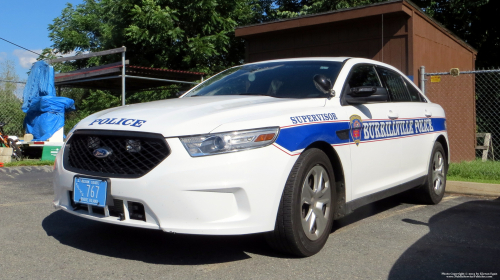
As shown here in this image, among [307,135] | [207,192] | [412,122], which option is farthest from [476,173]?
[207,192]

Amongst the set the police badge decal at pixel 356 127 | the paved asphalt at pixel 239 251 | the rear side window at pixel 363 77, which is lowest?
the paved asphalt at pixel 239 251

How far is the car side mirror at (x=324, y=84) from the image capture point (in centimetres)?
408

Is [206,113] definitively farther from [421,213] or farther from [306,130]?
[421,213]

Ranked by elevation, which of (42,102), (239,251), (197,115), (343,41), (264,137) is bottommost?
(239,251)

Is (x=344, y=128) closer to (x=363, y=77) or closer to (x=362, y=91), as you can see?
(x=362, y=91)

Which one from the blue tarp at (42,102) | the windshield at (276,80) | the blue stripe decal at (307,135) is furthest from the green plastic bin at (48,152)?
the blue stripe decal at (307,135)

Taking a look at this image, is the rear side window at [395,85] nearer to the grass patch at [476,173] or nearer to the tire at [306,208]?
the tire at [306,208]

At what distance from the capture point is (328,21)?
1016 cm

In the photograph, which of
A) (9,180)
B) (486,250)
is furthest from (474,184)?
(9,180)

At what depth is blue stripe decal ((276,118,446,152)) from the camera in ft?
11.1

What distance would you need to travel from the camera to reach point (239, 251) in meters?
3.76

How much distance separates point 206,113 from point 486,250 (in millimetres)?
2438

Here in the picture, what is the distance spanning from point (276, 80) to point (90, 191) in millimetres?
1954

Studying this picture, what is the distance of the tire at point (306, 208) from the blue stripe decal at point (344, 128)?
0.36 ft
